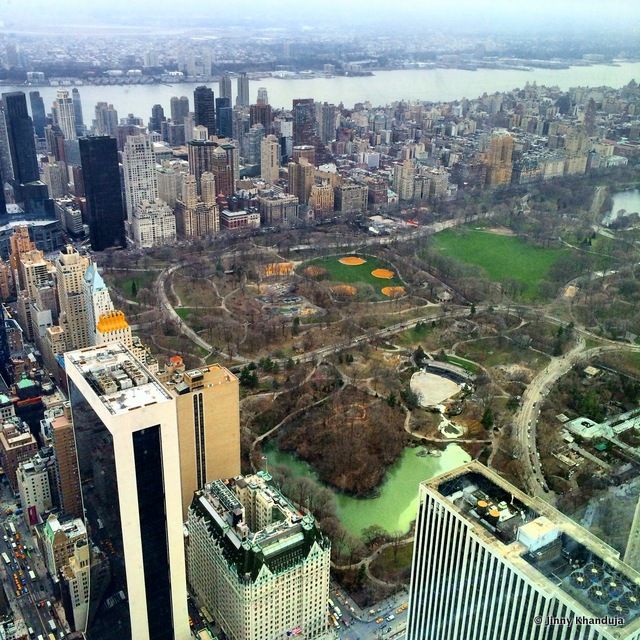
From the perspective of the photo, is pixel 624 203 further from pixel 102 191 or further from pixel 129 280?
pixel 102 191

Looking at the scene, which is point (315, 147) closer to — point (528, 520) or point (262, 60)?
point (262, 60)

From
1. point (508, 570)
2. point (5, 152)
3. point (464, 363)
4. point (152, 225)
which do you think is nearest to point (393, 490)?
point (464, 363)

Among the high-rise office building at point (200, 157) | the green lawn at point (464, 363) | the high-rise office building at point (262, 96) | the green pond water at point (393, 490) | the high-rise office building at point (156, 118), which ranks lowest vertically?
the green pond water at point (393, 490)

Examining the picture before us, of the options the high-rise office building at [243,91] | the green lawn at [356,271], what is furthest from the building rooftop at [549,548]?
the high-rise office building at [243,91]

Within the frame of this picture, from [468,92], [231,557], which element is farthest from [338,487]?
[468,92]

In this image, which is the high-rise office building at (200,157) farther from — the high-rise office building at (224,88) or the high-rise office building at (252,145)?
the high-rise office building at (224,88)

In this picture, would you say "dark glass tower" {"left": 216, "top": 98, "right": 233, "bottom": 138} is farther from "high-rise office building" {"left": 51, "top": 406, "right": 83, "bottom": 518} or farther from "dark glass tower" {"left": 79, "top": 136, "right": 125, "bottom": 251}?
"high-rise office building" {"left": 51, "top": 406, "right": 83, "bottom": 518}
